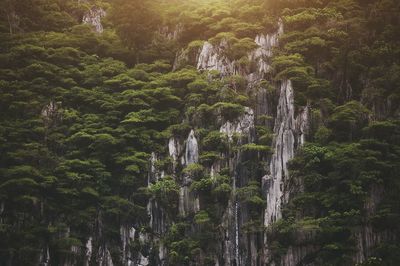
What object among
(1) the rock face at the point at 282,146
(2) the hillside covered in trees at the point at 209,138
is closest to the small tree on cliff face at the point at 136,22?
(2) the hillside covered in trees at the point at 209,138

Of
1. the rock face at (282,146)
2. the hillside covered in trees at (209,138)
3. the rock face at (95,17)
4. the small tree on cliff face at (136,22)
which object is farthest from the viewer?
the rock face at (95,17)

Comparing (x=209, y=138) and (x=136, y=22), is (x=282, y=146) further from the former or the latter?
(x=136, y=22)

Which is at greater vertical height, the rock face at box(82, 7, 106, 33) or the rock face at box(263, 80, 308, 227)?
the rock face at box(82, 7, 106, 33)

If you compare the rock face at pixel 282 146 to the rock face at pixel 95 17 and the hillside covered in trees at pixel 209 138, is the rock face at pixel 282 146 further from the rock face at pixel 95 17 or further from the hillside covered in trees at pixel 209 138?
the rock face at pixel 95 17

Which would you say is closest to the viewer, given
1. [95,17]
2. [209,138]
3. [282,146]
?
[282,146]

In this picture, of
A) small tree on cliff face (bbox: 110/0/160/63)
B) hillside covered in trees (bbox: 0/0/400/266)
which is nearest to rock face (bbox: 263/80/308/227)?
hillside covered in trees (bbox: 0/0/400/266)

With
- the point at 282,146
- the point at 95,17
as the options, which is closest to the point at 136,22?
the point at 95,17

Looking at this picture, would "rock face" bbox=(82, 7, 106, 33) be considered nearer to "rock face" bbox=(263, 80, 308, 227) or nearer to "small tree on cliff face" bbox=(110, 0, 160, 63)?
"small tree on cliff face" bbox=(110, 0, 160, 63)
